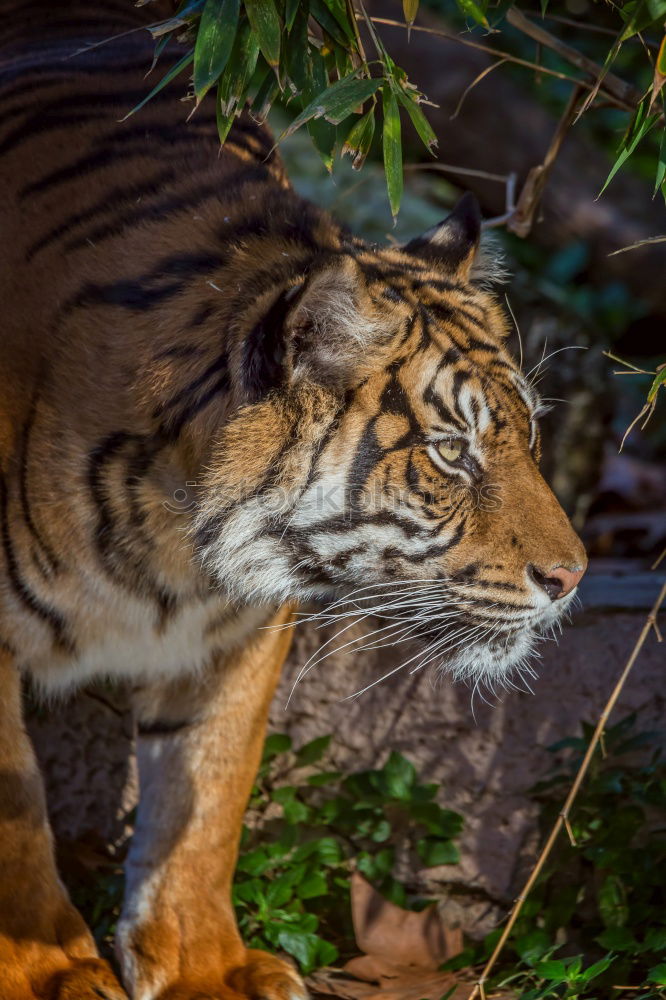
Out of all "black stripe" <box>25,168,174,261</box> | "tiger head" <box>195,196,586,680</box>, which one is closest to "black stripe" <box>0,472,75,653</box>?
"tiger head" <box>195,196,586,680</box>

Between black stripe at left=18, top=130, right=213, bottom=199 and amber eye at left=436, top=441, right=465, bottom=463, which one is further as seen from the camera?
black stripe at left=18, top=130, right=213, bottom=199

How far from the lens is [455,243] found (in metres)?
2.03

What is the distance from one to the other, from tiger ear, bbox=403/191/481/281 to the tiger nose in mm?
537

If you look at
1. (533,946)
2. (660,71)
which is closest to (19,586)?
(533,946)

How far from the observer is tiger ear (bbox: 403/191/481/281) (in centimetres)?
202

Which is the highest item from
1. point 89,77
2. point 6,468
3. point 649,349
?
point 89,77

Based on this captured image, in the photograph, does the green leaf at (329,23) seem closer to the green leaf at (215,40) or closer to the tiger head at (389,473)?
the green leaf at (215,40)

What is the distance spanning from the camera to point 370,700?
2.49 metres

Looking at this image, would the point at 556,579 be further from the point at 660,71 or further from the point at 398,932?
the point at 398,932

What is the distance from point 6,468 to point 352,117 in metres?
1.49

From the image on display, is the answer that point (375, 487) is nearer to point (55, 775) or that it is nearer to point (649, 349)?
point (55, 775)

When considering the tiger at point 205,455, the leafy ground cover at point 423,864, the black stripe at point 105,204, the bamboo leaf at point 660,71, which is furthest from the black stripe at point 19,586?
the bamboo leaf at point 660,71

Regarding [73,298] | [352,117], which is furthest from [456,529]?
[352,117]

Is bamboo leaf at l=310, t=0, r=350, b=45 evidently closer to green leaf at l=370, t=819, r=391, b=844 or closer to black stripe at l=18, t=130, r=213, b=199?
black stripe at l=18, t=130, r=213, b=199
